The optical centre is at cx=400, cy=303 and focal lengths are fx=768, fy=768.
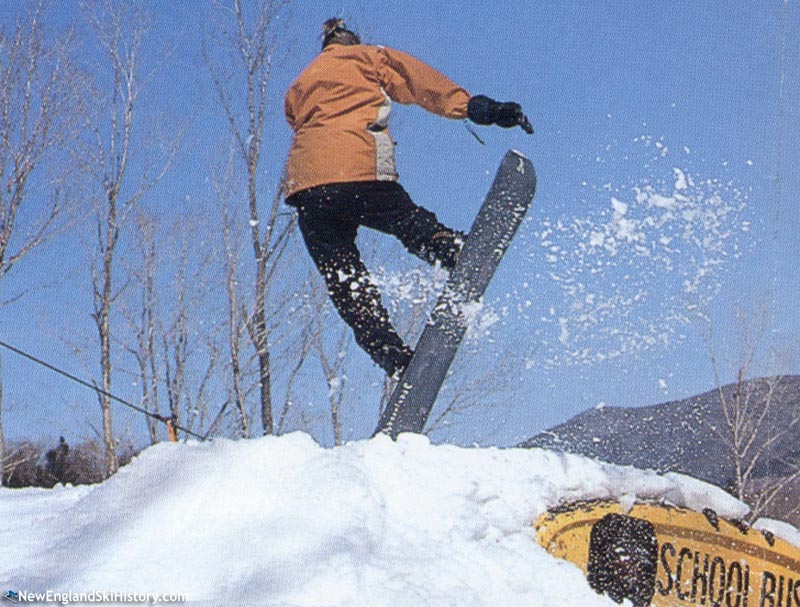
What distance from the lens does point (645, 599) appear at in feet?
7.38

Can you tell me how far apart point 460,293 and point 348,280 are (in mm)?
456

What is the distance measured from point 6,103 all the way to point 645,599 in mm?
8864

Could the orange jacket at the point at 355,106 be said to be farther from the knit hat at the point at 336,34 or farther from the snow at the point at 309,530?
the snow at the point at 309,530

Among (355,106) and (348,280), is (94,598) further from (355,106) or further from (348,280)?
(355,106)

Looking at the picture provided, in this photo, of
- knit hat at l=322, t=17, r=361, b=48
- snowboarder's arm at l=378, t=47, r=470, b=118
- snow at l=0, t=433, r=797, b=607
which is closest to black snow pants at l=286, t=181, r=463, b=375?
snowboarder's arm at l=378, t=47, r=470, b=118

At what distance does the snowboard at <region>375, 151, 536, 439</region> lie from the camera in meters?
2.65

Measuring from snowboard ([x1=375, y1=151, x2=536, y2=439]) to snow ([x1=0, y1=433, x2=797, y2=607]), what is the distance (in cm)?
58

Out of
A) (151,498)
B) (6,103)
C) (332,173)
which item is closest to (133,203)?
(6,103)

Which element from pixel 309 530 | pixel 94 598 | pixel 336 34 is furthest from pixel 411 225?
pixel 94 598

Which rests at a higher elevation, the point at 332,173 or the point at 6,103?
the point at 6,103

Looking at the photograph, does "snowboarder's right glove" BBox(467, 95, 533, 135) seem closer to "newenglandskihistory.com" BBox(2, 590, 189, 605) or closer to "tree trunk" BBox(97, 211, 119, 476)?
"newenglandskihistory.com" BBox(2, 590, 189, 605)

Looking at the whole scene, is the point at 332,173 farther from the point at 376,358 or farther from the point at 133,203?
the point at 133,203

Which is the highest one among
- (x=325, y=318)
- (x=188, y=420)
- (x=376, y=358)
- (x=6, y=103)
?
(x=6, y=103)

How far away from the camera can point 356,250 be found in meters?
3.04
